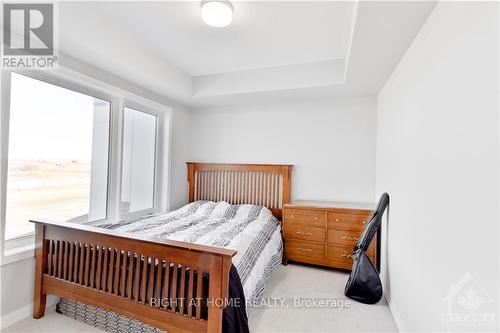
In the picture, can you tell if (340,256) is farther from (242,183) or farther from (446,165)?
(446,165)

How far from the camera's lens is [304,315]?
208 centimetres

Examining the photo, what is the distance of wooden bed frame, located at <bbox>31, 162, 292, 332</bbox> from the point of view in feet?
4.91

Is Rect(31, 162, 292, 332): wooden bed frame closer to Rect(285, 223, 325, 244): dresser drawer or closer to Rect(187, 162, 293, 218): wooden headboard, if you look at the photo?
Rect(285, 223, 325, 244): dresser drawer

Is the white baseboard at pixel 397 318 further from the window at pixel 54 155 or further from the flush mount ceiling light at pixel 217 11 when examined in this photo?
the window at pixel 54 155

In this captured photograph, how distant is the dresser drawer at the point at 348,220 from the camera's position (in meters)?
2.86

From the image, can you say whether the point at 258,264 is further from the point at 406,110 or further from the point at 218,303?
the point at 406,110

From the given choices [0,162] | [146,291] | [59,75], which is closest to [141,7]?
[59,75]

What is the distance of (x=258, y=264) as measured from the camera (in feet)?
7.41

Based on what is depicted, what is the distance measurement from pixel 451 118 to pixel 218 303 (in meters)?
1.61

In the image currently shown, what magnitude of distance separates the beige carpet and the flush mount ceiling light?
239 centimetres

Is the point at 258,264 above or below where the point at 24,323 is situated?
above

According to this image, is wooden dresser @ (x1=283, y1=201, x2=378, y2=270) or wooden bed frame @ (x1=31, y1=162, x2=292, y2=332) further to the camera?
wooden dresser @ (x1=283, y1=201, x2=378, y2=270)

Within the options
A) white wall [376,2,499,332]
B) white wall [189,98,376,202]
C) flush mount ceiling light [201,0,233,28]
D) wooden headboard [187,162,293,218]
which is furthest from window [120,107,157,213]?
white wall [376,2,499,332]

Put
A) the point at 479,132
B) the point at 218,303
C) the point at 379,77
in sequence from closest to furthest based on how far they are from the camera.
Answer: the point at 479,132 → the point at 218,303 → the point at 379,77
